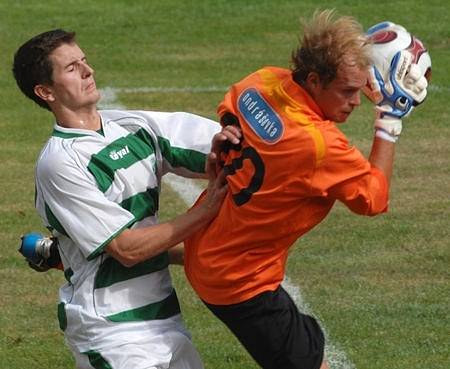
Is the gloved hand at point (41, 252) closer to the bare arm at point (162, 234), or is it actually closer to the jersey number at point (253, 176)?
the bare arm at point (162, 234)

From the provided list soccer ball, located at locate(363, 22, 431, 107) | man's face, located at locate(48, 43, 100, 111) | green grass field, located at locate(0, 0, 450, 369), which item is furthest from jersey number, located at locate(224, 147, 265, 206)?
green grass field, located at locate(0, 0, 450, 369)

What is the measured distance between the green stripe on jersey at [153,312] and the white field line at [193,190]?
1638 mm

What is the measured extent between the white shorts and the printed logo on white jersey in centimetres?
70

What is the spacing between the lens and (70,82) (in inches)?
200

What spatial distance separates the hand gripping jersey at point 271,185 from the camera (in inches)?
186

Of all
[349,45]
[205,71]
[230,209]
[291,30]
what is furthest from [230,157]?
[291,30]

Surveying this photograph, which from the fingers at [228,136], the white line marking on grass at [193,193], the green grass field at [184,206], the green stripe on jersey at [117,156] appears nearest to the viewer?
the fingers at [228,136]

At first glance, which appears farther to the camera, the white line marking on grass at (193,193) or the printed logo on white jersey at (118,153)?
the white line marking on grass at (193,193)

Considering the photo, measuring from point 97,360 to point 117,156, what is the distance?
773 mm

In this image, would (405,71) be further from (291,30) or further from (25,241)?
(291,30)

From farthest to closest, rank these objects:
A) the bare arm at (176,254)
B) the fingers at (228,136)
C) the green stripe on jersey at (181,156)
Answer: the bare arm at (176,254), the green stripe on jersey at (181,156), the fingers at (228,136)

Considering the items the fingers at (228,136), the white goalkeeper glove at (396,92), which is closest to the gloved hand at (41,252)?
the fingers at (228,136)

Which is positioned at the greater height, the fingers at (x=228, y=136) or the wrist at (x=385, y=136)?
the fingers at (x=228, y=136)

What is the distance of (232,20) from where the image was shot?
57.4ft
